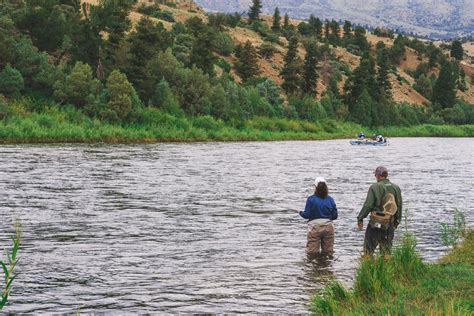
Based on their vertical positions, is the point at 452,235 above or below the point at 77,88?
below

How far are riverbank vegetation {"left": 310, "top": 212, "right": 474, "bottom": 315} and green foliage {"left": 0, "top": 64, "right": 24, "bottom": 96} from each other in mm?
60305

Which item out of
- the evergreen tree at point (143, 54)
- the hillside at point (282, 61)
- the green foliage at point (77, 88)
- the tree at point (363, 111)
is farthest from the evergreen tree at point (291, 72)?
the green foliage at point (77, 88)

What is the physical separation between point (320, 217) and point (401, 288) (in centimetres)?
456

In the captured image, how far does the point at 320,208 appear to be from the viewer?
53.6ft

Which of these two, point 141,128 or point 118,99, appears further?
point 118,99

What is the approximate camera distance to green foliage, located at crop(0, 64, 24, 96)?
68.9 meters

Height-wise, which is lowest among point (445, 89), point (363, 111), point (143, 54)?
point (363, 111)

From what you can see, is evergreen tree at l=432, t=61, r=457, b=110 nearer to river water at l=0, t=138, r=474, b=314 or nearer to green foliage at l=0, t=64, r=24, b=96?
green foliage at l=0, t=64, r=24, b=96

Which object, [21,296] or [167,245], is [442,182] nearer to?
[167,245]

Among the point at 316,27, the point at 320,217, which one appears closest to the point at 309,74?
the point at 316,27

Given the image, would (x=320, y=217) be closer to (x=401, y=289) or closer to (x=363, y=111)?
(x=401, y=289)

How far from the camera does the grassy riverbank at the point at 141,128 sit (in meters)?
60.4

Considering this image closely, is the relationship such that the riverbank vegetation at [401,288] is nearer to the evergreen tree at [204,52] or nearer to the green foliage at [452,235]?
the green foliage at [452,235]

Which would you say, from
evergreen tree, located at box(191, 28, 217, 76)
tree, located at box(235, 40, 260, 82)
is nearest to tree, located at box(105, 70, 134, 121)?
evergreen tree, located at box(191, 28, 217, 76)
